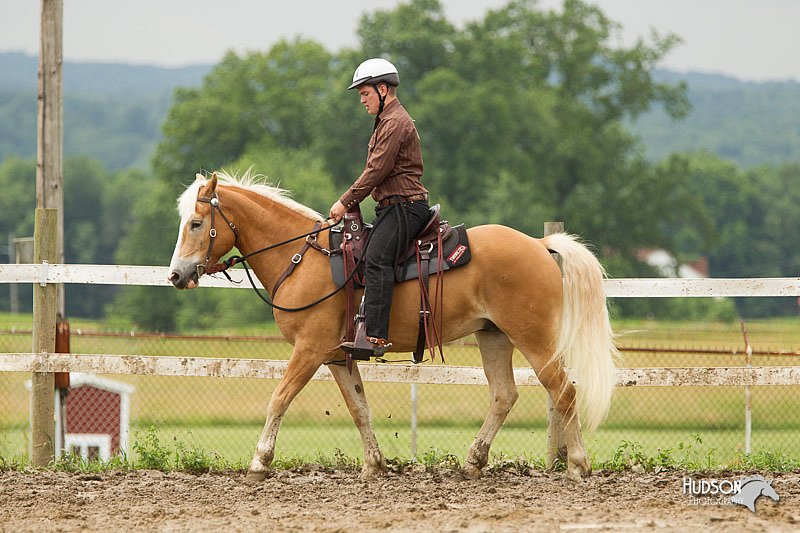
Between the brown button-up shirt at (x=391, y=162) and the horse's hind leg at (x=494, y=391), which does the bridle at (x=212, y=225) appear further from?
the horse's hind leg at (x=494, y=391)

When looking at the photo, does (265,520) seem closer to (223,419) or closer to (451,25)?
(223,419)

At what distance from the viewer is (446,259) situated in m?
7.35

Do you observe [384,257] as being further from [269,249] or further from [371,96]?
[371,96]

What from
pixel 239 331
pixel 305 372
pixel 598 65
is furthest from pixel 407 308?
pixel 598 65

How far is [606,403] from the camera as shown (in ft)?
24.3

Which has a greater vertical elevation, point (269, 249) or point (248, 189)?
point (248, 189)

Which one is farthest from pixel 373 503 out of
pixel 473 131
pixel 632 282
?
pixel 473 131

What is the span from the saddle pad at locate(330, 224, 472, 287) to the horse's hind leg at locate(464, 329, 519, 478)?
2.48 feet

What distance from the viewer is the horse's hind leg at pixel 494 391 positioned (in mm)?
7723

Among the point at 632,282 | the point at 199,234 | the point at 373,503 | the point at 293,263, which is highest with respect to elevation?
the point at 199,234

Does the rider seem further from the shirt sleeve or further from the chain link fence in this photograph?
the chain link fence

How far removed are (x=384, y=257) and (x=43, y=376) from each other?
129 inches

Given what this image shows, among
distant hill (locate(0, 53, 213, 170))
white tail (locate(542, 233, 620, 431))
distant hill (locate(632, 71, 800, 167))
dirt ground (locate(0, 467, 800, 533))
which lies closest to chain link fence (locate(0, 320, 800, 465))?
dirt ground (locate(0, 467, 800, 533))

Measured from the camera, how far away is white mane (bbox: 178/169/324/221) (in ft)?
24.2
